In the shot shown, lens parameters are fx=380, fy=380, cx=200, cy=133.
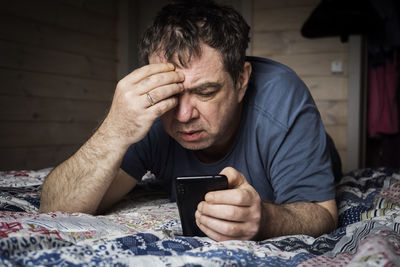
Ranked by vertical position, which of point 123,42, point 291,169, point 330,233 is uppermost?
point 123,42

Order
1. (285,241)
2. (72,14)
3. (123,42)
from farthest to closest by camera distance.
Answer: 1. (123,42)
2. (72,14)
3. (285,241)

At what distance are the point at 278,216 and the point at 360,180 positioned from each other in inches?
35.1

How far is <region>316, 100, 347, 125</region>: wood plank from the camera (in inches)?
113

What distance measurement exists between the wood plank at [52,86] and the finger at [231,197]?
A: 224 centimetres

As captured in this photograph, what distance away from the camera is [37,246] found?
565 millimetres

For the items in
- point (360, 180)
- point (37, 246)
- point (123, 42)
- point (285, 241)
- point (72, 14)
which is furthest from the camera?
point (123, 42)

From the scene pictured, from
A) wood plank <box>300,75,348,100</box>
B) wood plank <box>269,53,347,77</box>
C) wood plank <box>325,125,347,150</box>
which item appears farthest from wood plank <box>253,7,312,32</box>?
wood plank <box>325,125,347,150</box>

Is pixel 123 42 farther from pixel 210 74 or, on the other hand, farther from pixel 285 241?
pixel 285 241

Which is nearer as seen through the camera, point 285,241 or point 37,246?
point 37,246

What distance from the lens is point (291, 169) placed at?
3.24 ft

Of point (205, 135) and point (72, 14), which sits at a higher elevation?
point (72, 14)

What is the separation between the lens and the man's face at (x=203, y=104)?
94 centimetres

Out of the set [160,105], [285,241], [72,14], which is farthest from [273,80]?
[72,14]

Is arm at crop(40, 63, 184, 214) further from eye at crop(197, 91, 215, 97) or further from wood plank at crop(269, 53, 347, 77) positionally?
wood plank at crop(269, 53, 347, 77)
